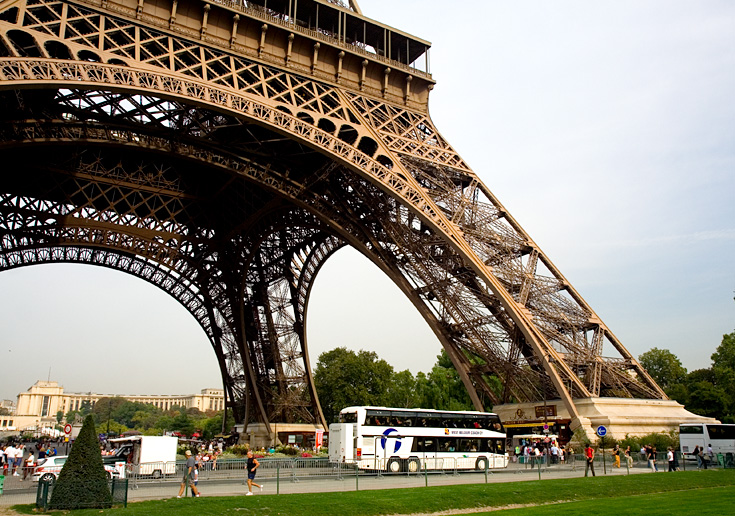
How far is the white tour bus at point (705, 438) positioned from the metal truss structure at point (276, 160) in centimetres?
196

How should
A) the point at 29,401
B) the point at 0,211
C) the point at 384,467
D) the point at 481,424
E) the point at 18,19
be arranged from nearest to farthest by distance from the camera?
1. the point at 18,19
2. the point at 384,467
3. the point at 481,424
4. the point at 0,211
5. the point at 29,401

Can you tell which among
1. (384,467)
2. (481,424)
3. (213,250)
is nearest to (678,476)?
(481,424)

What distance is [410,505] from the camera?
15531mm

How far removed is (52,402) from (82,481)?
18035cm

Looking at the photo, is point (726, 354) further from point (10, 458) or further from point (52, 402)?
point (52, 402)

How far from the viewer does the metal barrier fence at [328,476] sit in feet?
65.4

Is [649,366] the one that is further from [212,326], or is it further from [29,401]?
[29,401]

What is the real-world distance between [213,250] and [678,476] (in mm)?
31630

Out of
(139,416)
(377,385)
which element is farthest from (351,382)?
(139,416)

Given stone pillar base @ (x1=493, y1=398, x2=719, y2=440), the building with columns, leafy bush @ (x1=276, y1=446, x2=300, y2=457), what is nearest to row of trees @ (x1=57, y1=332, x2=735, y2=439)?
leafy bush @ (x1=276, y1=446, x2=300, y2=457)

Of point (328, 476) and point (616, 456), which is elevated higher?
point (616, 456)

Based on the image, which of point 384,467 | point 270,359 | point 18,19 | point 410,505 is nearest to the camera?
point 410,505

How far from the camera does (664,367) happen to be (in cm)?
7412

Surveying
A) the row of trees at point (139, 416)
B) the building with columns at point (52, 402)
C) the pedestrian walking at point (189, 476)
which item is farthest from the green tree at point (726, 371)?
the building with columns at point (52, 402)
